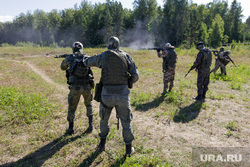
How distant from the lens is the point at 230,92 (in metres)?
8.55

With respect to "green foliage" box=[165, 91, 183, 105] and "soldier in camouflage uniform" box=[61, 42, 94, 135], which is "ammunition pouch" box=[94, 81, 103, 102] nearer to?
"soldier in camouflage uniform" box=[61, 42, 94, 135]

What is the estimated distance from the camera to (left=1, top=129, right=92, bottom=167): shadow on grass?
3870 millimetres

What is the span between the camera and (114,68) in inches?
140

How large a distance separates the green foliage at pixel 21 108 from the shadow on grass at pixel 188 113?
489 centimetres

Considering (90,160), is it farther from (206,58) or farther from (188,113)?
(206,58)

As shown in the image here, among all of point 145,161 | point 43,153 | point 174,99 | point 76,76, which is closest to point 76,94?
point 76,76

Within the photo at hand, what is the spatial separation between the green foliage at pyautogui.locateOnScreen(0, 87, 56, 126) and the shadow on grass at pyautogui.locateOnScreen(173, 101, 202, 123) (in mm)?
4894

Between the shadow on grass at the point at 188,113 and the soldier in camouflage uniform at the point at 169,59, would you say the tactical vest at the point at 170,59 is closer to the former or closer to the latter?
the soldier in camouflage uniform at the point at 169,59

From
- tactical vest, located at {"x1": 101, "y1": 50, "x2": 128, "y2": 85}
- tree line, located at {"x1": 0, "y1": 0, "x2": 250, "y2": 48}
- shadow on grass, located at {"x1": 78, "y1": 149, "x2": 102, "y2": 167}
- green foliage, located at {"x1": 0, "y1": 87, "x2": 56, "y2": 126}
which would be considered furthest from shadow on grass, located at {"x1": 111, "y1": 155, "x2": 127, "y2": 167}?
tree line, located at {"x1": 0, "y1": 0, "x2": 250, "y2": 48}

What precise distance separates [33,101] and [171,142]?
5858 millimetres

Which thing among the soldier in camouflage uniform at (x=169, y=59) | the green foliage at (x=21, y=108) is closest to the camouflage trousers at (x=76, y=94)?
the green foliage at (x=21, y=108)

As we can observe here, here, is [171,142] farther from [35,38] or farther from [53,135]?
[35,38]

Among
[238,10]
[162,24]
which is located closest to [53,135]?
[162,24]

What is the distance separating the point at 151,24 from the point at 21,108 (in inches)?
1539
